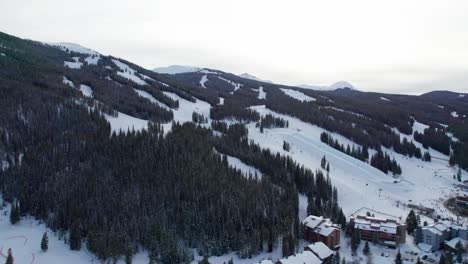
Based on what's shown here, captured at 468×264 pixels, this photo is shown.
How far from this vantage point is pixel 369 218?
64.0 meters

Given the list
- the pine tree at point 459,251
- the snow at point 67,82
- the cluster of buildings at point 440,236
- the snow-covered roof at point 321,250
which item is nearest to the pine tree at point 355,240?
the snow-covered roof at point 321,250

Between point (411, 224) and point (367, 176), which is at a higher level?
point (411, 224)

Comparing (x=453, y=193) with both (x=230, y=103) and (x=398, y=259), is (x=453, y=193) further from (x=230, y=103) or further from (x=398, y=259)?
(x=230, y=103)

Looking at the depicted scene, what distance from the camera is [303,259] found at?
47844 mm

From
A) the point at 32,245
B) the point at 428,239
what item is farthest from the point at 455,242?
the point at 32,245

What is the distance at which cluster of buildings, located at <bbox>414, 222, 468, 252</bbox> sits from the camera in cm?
5819

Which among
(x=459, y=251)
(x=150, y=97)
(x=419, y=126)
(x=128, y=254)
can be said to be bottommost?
(x=128, y=254)

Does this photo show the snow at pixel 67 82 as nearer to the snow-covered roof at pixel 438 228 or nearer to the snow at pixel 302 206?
the snow at pixel 302 206

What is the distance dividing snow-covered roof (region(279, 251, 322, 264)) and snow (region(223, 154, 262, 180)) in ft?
105

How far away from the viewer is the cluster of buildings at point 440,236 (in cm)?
5819

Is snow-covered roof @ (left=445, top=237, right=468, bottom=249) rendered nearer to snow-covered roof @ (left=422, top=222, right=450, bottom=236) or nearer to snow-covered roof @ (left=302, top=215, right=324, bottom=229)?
snow-covered roof @ (left=422, top=222, right=450, bottom=236)

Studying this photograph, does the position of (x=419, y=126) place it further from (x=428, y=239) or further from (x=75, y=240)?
(x=75, y=240)

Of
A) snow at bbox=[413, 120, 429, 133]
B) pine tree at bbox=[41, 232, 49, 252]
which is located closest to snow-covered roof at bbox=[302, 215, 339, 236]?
pine tree at bbox=[41, 232, 49, 252]

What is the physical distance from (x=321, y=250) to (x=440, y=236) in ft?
74.9
